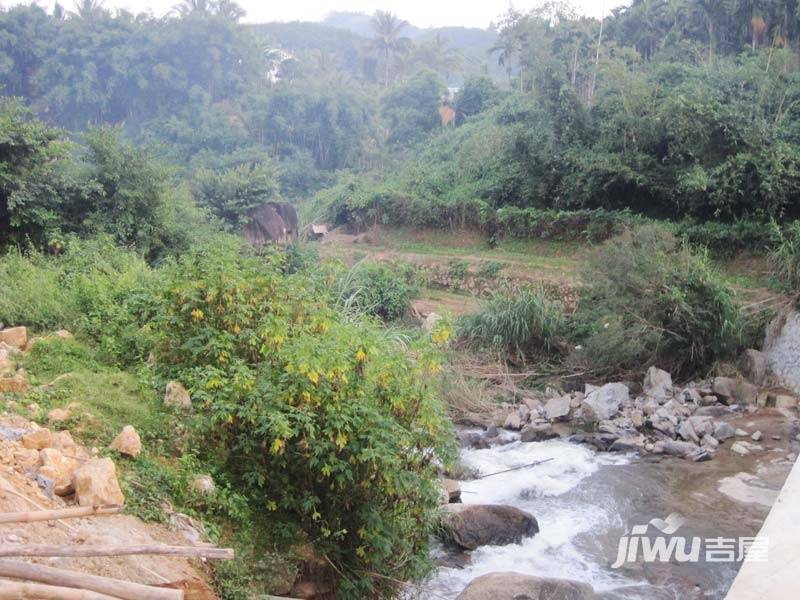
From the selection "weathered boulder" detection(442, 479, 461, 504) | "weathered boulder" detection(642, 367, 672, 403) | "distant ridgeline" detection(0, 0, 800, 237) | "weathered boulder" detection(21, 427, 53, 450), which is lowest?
"weathered boulder" detection(642, 367, 672, 403)

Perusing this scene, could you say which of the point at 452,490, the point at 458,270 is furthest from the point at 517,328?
the point at 458,270

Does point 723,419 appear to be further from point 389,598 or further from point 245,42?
point 245,42

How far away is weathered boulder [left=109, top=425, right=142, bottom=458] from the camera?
19.0ft

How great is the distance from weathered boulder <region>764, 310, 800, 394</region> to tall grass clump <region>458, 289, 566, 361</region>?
4017mm

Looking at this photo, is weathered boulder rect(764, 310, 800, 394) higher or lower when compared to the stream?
higher

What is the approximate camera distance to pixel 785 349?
14.1 meters

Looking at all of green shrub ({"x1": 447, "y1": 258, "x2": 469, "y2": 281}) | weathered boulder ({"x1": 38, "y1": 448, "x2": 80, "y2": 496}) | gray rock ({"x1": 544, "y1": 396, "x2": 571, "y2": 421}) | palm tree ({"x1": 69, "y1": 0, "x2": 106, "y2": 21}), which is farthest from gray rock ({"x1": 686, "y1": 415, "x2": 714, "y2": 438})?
palm tree ({"x1": 69, "y1": 0, "x2": 106, "y2": 21})

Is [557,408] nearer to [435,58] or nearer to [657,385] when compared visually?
[657,385]

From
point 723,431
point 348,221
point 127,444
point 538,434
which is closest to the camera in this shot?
point 127,444

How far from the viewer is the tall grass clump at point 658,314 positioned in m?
13.7

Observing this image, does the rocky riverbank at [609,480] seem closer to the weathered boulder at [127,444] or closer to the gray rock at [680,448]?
the gray rock at [680,448]

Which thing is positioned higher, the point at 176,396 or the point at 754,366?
the point at 176,396

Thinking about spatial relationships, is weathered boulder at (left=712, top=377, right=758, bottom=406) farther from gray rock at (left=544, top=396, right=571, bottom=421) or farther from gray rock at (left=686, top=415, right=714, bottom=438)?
gray rock at (left=544, top=396, right=571, bottom=421)

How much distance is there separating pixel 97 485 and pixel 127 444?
961 mm
